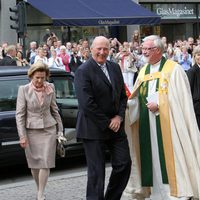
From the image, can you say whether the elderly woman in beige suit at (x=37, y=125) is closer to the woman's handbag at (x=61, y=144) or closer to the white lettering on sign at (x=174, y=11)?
the woman's handbag at (x=61, y=144)

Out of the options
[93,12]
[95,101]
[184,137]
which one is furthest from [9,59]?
[93,12]

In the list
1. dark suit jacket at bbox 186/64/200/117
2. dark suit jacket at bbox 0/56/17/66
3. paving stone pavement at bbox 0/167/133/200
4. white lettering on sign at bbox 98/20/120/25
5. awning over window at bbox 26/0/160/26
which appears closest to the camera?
paving stone pavement at bbox 0/167/133/200

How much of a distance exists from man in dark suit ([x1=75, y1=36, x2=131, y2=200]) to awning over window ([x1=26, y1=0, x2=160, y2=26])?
49.6 feet

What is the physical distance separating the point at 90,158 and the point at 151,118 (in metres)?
0.81

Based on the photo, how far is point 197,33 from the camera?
29.0 metres

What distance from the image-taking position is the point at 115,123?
5871 millimetres

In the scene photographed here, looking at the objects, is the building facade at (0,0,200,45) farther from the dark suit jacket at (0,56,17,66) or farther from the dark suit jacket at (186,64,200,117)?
the dark suit jacket at (186,64,200,117)

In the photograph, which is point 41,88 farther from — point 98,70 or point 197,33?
point 197,33

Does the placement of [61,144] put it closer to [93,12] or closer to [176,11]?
[93,12]

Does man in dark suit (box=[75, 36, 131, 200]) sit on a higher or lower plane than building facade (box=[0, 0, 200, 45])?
lower

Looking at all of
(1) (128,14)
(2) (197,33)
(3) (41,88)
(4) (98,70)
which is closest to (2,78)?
(3) (41,88)

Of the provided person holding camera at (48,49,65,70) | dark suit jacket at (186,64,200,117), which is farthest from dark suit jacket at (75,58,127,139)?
person holding camera at (48,49,65,70)

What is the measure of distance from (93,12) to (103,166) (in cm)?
1682

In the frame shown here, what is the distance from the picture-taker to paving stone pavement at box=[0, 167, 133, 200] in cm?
722
